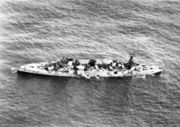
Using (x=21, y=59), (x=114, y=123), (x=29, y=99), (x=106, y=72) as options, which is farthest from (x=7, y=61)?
(x=114, y=123)

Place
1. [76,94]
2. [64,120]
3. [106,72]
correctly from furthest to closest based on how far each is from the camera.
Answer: [106,72] → [76,94] → [64,120]

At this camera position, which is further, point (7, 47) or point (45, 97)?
point (7, 47)

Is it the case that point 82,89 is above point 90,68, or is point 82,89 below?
below

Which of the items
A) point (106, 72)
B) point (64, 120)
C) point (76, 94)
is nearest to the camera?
point (64, 120)

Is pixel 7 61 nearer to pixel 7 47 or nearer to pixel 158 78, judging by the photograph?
pixel 7 47

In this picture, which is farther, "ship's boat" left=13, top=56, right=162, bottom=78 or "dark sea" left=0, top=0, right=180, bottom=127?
"ship's boat" left=13, top=56, right=162, bottom=78

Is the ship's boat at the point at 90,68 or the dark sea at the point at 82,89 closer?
the dark sea at the point at 82,89

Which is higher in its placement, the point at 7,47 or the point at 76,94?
the point at 7,47

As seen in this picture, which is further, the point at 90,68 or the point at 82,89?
the point at 90,68
